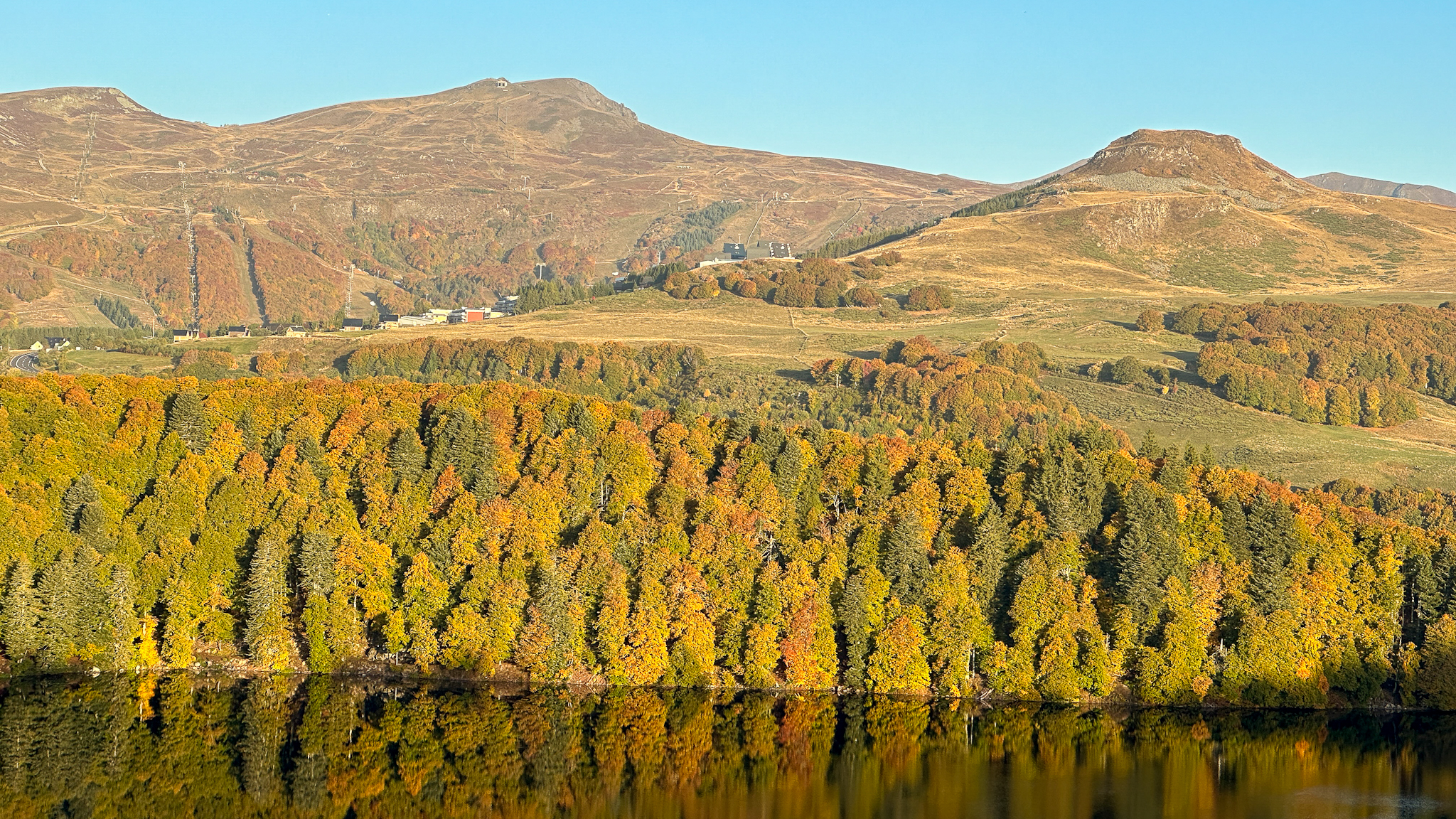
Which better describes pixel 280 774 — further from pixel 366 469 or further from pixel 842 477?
pixel 842 477

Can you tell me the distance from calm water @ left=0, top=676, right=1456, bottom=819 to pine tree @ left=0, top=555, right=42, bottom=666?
3.66m

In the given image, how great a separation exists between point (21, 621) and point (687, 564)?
4412 centimetres

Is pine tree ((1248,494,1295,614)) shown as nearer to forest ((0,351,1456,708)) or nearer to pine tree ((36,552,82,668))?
forest ((0,351,1456,708))

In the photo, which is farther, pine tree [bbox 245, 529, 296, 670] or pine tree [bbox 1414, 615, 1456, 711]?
pine tree [bbox 245, 529, 296, 670]

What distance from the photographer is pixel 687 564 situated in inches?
4141

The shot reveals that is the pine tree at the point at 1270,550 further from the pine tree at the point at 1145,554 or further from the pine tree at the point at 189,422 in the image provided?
the pine tree at the point at 189,422

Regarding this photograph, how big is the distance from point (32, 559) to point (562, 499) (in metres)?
36.8

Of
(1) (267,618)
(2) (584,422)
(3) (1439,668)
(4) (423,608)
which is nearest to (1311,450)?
(3) (1439,668)

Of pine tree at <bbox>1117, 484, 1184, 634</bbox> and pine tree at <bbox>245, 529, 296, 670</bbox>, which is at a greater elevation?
pine tree at <bbox>1117, 484, 1184, 634</bbox>

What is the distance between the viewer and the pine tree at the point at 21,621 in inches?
3826

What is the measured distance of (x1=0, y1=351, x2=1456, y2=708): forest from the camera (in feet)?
327

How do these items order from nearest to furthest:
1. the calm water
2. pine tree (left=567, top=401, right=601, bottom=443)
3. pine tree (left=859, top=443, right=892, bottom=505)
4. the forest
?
the calm water, the forest, pine tree (left=859, top=443, right=892, bottom=505), pine tree (left=567, top=401, right=601, bottom=443)

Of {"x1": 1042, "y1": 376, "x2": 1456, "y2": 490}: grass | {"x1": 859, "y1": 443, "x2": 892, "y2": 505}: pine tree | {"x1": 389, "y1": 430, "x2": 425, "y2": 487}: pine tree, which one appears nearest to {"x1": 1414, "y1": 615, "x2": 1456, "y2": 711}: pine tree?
{"x1": 859, "y1": 443, "x2": 892, "y2": 505}: pine tree

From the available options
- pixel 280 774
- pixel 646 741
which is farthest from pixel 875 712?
pixel 280 774
